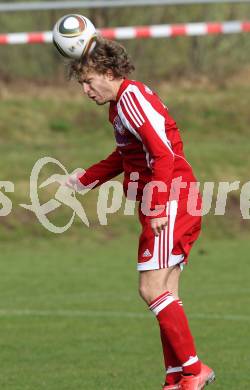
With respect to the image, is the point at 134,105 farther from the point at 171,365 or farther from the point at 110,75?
the point at 171,365

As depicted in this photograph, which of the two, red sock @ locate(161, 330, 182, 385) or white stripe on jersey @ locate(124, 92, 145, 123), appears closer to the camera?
white stripe on jersey @ locate(124, 92, 145, 123)

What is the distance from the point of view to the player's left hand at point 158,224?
23.7 feet

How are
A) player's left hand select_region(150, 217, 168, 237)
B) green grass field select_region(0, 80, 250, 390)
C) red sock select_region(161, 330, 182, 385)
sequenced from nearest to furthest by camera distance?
player's left hand select_region(150, 217, 168, 237)
red sock select_region(161, 330, 182, 385)
green grass field select_region(0, 80, 250, 390)

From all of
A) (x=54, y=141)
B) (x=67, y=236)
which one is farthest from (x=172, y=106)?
(x=67, y=236)

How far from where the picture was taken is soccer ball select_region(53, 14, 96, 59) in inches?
294

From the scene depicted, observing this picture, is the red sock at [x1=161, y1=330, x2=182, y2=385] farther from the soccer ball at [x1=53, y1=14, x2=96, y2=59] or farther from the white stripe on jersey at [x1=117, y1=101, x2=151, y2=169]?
the soccer ball at [x1=53, y1=14, x2=96, y2=59]

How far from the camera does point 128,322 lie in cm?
1171

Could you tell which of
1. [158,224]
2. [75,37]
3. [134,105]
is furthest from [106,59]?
[158,224]

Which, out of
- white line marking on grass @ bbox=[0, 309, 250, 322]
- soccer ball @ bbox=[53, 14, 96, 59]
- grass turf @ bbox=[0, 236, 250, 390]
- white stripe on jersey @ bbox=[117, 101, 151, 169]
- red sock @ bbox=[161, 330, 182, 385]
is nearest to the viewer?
white stripe on jersey @ bbox=[117, 101, 151, 169]

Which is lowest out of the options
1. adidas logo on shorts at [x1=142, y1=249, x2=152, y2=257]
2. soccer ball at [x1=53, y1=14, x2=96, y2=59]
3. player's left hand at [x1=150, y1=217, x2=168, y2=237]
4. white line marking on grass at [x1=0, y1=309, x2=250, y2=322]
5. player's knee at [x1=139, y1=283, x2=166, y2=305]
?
white line marking on grass at [x1=0, y1=309, x2=250, y2=322]

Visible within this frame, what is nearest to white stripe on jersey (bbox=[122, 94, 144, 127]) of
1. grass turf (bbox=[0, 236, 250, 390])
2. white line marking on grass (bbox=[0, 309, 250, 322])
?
grass turf (bbox=[0, 236, 250, 390])

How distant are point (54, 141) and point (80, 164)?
2.39 m

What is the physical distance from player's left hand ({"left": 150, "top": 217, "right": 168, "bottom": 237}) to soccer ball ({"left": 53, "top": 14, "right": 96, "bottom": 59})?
1104 mm

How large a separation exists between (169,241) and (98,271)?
8.21m
